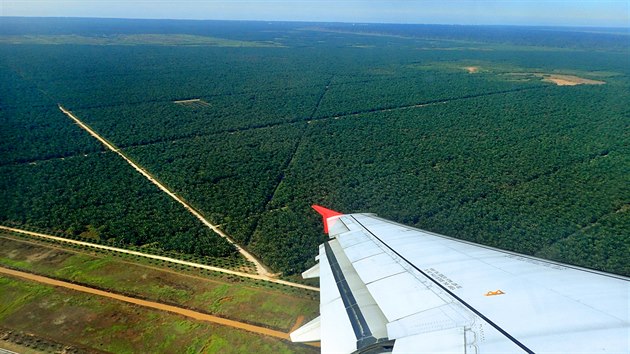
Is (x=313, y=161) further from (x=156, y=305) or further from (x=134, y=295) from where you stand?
(x=156, y=305)

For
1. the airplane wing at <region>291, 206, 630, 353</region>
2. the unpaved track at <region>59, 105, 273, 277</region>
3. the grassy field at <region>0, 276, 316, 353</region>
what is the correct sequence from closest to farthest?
1. the airplane wing at <region>291, 206, 630, 353</region>
2. the grassy field at <region>0, 276, 316, 353</region>
3. the unpaved track at <region>59, 105, 273, 277</region>

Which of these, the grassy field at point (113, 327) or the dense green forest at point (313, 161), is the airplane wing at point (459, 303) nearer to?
the grassy field at point (113, 327)

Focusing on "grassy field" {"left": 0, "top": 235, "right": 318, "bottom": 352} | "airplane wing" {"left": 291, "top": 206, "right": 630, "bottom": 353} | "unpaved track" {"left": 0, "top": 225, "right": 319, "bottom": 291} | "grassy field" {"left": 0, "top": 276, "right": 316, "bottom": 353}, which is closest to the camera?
"airplane wing" {"left": 291, "top": 206, "right": 630, "bottom": 353}

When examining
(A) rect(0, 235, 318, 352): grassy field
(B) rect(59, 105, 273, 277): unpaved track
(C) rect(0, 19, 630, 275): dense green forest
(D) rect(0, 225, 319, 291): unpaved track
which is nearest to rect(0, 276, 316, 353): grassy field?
(A) rect(0, 235, 318, 352): grassy field

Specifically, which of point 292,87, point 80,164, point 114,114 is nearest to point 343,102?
point 292,87

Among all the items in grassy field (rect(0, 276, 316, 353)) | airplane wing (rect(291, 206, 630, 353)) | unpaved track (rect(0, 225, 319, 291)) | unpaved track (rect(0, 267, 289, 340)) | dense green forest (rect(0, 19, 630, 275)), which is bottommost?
grassy field (rect(0, 276, 316, 353))

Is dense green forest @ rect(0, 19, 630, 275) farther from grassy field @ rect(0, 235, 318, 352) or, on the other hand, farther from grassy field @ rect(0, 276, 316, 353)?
grassy field @ rect(0, 276, 316, 353)

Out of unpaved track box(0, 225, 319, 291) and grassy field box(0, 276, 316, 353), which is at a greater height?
unpaved track box(0, 225, 319, 291)
